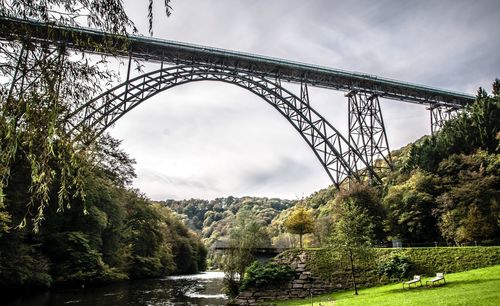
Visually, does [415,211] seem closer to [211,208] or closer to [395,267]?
[395,267]

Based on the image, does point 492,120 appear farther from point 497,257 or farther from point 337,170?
point 497,257

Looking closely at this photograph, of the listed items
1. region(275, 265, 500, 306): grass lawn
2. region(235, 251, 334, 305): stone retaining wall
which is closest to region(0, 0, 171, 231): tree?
region(275, 265, 500, 306): grass lawn

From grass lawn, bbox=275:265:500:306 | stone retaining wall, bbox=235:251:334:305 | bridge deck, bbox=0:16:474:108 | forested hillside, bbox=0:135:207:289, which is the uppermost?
bridge deck, bbox=0:16:474:108

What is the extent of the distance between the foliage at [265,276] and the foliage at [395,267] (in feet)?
20.1

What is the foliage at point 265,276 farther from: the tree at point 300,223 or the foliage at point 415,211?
the tree at point 300,223

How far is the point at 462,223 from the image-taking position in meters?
26.1

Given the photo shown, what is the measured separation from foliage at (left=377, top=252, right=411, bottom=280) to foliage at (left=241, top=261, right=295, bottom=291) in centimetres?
611

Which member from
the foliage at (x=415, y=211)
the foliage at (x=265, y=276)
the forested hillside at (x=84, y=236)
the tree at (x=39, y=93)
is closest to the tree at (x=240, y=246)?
the foliage at (x=265, y=276)

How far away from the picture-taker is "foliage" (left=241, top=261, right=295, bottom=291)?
2377 cm

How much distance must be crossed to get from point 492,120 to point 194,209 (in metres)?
144

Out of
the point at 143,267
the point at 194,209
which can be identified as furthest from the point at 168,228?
the point at 194,209

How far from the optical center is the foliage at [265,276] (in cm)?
2377

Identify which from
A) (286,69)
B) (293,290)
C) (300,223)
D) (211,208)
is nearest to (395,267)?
(293,290)

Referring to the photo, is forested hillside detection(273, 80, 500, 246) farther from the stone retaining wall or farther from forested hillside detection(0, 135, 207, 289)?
forested hillside detection(0, 135, 207, 289)
